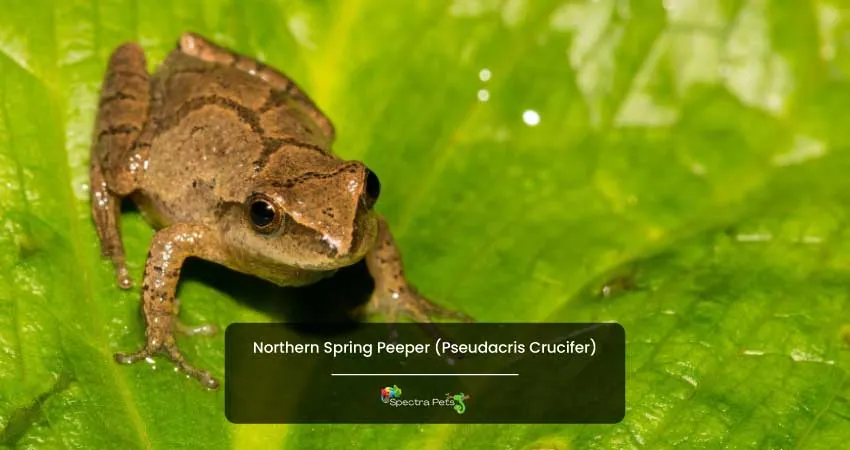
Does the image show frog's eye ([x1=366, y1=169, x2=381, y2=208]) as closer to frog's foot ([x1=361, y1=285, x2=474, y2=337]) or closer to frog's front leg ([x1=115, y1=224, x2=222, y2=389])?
frog's foot ([x1=361, y1=285, x2=474, y2=337])

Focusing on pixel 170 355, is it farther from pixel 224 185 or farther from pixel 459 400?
pixel 459 400

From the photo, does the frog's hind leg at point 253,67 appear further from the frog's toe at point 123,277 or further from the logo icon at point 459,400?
the logo icon at point 459,400

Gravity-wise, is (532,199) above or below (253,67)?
below

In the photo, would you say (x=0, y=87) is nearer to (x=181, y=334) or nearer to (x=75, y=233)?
(x=75, y=233)

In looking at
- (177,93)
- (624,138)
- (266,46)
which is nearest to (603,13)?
(624,138)

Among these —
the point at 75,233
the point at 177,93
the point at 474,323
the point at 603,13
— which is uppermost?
the point at 603,13

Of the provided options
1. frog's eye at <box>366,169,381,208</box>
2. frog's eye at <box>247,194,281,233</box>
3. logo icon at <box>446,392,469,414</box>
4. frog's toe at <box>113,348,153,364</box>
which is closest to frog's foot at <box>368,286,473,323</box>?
logo icon at <box>446,392,469,414</box>

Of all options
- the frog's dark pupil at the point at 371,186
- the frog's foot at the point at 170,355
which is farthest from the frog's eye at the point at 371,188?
the frog's foot at the point at 170,355

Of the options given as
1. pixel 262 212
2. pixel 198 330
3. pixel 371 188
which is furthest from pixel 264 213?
pixel 198 330
